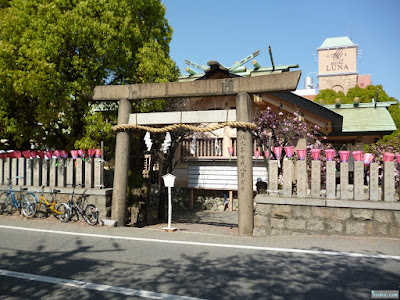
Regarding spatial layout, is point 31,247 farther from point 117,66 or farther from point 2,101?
point 117,66

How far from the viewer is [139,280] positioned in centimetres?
480

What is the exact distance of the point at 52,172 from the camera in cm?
1010

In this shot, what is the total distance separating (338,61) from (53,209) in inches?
2940

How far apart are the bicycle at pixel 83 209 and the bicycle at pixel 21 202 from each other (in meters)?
A: 1.36

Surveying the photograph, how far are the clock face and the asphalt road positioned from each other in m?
71.6

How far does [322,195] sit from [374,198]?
124cm

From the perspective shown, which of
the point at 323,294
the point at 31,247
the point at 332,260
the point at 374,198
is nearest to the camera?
the point at 323,294

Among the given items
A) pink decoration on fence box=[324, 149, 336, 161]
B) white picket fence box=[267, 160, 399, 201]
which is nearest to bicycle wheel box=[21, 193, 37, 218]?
white picket fence box=[267, 160, 399, 201]

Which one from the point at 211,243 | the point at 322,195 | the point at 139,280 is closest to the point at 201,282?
the point at 139,280

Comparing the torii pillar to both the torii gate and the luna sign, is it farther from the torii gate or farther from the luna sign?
the luna sign

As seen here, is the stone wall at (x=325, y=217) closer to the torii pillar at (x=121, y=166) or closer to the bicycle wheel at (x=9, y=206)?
the torii pillar at (x=121, y=166)

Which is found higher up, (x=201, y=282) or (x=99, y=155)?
(x=99, y=155)

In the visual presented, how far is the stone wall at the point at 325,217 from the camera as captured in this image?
22.8 ft

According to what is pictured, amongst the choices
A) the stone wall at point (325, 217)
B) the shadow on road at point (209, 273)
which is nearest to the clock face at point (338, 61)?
the stone wall at point (325, 217)
